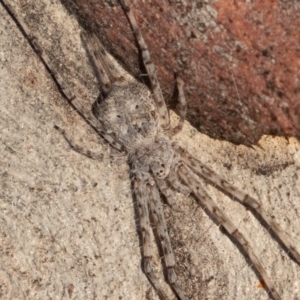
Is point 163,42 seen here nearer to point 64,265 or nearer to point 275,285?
point 64,265

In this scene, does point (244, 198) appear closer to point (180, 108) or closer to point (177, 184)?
Result: point (177, 184)

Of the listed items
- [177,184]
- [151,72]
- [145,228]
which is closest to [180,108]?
[151,72]

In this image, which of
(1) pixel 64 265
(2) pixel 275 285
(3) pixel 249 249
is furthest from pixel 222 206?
(1) pixel 64 265

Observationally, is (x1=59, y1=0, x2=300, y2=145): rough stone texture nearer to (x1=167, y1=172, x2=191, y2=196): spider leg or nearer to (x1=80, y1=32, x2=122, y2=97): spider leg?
(x1=80, y1=32, x2=122, y2=97): spider leg

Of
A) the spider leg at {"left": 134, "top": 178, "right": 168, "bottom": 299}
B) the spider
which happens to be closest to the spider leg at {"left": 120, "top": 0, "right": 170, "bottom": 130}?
the spider

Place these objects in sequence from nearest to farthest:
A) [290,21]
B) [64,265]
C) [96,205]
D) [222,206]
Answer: [290,21] → [64,265] → [96,205] → [222,206]

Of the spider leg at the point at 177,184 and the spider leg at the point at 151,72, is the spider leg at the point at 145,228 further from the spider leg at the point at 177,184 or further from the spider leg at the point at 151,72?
the spider leg at the point at 151,72

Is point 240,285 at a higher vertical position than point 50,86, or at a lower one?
lower
